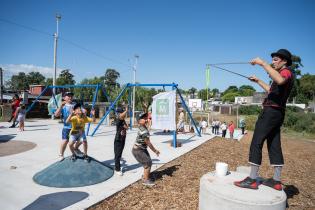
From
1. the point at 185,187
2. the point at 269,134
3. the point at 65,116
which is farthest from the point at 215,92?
the point at 269,134

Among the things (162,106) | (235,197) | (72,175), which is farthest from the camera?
(162,106)

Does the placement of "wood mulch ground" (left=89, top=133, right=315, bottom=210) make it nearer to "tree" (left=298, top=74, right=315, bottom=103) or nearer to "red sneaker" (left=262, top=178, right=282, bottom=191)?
"red sneaker" (left=262, top=178, right=282, bottom=191)

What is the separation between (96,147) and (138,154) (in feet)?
14.8

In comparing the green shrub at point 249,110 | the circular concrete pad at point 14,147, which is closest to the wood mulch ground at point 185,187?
the circular concrete pad at point 14,147

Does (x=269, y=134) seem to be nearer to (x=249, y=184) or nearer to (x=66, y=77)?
(x=249, y=184)

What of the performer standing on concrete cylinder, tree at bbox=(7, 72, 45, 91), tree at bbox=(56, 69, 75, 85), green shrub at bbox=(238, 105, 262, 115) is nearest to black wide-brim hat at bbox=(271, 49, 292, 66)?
the performer standing on concrete cylinder

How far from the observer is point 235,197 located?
11.2ft

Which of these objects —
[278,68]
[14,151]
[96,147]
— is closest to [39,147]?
[14,151]

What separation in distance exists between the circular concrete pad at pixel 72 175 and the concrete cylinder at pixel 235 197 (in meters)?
2.44

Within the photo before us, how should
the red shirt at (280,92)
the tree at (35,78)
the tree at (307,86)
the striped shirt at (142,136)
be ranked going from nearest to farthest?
the red shirt at (280,92)
the striped shirt at (142,136)
the tree at (307,86)
the tree at (35,78)

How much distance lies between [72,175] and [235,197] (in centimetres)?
326

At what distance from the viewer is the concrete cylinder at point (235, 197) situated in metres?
3.32

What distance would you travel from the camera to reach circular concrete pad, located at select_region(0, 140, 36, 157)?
7875 millimetres

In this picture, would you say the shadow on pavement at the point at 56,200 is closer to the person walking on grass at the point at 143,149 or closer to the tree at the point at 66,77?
the person walking on grass at the point at 143,149
